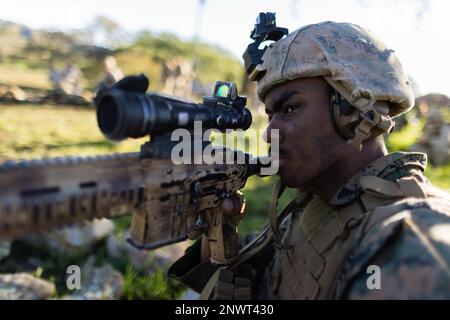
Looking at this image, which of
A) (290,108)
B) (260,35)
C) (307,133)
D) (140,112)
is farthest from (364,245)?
(260,35)

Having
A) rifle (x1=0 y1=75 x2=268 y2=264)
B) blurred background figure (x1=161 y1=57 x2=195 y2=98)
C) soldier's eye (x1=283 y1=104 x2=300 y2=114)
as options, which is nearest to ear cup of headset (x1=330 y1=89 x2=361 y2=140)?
soldier's eye (x1=283 y1=104 x2=300 y2=114)

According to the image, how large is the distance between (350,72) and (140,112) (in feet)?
3.88

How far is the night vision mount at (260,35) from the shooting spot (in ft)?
8.77

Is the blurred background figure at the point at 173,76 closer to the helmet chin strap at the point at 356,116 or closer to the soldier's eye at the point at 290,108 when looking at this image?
the soldier's eye at the point at 290,108

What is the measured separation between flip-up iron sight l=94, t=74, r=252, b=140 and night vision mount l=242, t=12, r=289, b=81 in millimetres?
627

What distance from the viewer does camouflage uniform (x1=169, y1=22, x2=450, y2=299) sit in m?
1.57

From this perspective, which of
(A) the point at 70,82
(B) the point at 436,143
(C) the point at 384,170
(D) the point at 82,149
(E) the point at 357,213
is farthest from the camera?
(A) the point at 70,82

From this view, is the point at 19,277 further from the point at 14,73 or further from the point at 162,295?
the point at 14,73

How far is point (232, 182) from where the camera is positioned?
8.29 ft

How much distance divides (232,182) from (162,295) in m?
2.56

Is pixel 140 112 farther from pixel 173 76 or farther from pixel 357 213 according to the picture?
pixel 173 76

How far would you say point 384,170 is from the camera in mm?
2219

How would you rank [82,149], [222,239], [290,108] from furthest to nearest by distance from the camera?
[82,149], [222,239], [290,108]
